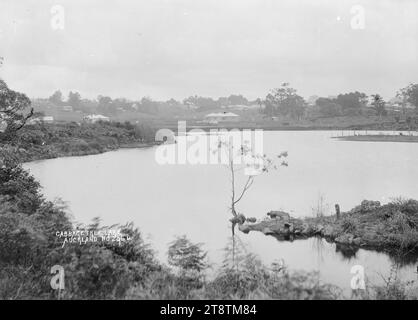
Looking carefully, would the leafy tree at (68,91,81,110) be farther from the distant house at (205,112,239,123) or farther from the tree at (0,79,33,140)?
the tree at (0,79,33,140)

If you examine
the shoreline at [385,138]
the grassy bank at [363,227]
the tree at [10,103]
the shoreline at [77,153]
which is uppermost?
the tree at [10,103]

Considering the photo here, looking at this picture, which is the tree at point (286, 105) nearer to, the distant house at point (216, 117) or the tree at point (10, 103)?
the distant house at point (216, 117)

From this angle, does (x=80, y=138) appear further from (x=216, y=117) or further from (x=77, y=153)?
(x=216, y=117)

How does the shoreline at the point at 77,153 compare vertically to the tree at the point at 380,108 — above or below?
below

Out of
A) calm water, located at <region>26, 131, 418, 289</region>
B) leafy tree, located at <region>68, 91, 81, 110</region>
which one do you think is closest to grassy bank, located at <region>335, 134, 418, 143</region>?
calm water, located at <region>26, 131, 418, 289</region>

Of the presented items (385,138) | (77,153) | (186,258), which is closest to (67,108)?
(77,153)

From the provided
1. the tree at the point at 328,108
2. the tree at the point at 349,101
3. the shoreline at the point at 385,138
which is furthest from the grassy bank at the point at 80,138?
the tree at the point at 349,101

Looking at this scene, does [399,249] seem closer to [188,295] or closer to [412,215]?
[412,215]
